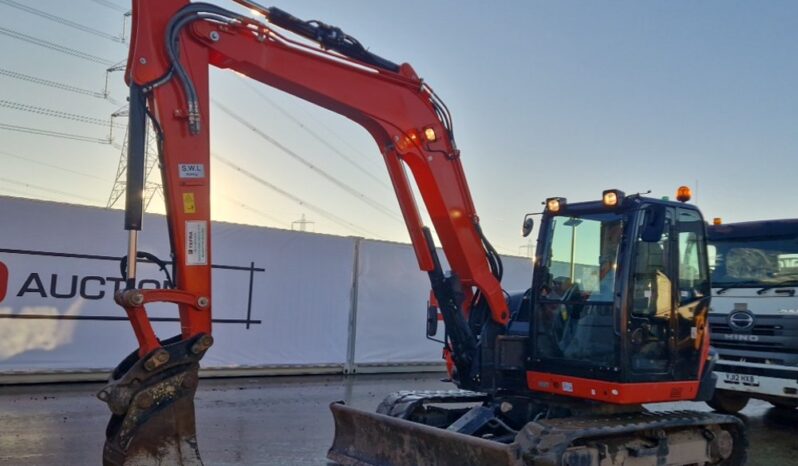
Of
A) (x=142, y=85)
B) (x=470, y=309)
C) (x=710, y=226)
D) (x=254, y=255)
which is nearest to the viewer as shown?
(x=142, y=85)

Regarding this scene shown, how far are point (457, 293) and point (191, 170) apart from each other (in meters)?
2.68

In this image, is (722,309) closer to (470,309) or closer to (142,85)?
(470,309)

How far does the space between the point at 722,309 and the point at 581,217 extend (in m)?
4.41

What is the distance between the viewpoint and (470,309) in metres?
Answer: 6.60

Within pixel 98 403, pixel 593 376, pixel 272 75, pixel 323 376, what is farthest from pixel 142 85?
pixel 323 376

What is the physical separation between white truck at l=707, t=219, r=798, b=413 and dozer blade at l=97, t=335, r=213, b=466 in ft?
23.6

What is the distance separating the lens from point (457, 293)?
648 cm

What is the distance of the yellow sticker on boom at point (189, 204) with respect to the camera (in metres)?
4.79

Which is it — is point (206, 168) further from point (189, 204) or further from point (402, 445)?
point (402, 445)

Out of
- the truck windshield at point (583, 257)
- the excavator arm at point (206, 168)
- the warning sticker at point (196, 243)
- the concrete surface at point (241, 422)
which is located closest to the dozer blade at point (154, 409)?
the excavator arm at point (206, 168)

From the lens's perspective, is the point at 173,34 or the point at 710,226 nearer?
the point at 173,34

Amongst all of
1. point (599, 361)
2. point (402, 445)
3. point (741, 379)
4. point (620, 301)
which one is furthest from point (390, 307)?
point (620, 301)

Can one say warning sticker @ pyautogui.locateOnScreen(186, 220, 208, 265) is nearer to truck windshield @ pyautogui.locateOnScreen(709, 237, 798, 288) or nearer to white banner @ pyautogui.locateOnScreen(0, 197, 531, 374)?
white banner @ pyautogui.locateOnScreen(0, 197, 531, 374)

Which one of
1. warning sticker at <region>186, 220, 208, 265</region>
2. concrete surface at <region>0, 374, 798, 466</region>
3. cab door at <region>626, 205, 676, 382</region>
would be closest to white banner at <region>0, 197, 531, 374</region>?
concrete surface at <region>0, 374, 798, 466</region>
